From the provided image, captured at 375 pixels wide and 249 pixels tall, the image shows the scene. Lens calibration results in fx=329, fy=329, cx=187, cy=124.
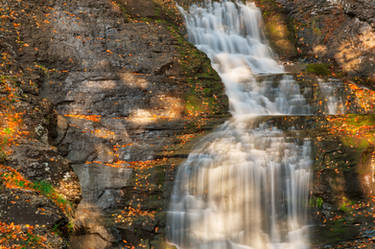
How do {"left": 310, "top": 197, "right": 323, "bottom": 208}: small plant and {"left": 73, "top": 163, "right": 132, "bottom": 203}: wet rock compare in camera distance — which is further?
{"left": 73, "top": 163, "right": 132, "bottom": 203}: wet rock

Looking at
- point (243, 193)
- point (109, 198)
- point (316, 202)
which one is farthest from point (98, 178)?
point (316, 202)

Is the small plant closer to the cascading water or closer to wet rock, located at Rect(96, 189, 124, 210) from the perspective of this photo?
the cascading water

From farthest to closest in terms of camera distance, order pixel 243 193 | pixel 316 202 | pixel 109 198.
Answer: pixel 109 198 → pixel 243 193 → pixel 316 202

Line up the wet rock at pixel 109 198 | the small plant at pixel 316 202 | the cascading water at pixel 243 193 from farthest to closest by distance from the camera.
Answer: the wet rock at pixel 109 198
the small plant at pixel 316 202
the cascading water at pixel 243 193

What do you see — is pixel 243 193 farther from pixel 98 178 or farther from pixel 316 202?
pixel 98 178

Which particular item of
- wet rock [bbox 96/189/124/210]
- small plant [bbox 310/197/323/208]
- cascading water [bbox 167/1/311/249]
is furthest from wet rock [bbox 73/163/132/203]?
small plant [bbox 310/197/323/208]

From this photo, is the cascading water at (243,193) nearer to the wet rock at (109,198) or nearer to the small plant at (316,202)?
the small plant at (316,202)

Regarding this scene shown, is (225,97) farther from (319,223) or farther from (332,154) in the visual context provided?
(319,223)

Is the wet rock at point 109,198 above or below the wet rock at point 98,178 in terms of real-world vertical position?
below

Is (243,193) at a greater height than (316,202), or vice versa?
(243,193)

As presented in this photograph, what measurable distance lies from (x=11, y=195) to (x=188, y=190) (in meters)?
3.26

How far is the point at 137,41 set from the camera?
1032cm

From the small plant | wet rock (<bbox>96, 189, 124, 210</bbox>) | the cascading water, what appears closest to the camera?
the cascading water

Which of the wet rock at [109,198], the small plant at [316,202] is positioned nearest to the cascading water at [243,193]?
the small plant at [316,202]
